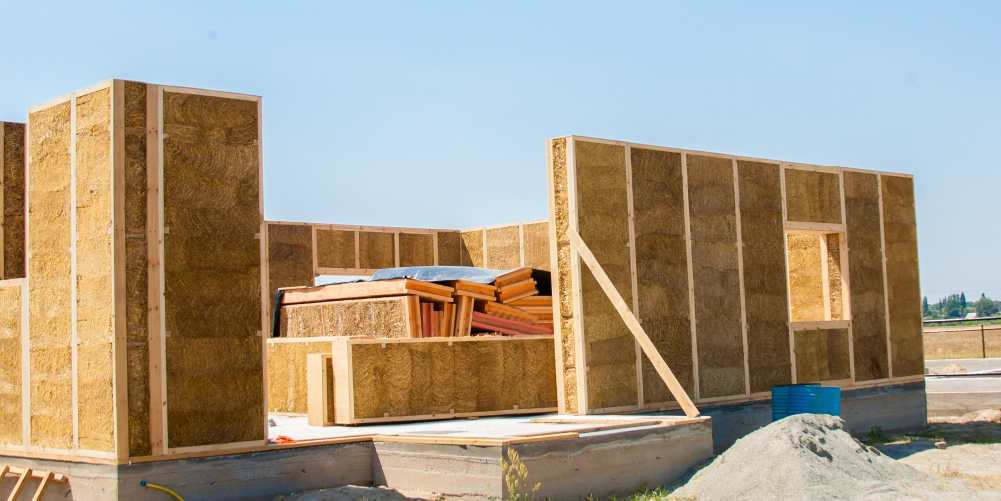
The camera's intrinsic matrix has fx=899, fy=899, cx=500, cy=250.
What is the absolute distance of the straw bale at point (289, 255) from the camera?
1599 centimetres

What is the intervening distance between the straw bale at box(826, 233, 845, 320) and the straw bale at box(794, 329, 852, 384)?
356mm

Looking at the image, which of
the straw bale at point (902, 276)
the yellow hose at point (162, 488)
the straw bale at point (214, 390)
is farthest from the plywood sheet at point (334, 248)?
the straw bale at point (902, 276)

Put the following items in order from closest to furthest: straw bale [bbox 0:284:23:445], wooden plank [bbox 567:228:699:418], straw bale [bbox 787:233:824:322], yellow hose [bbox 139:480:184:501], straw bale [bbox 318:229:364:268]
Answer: yellow hose [bbox 139:480:184:501]
straw bale [bbox 0:284:23:445]
wooden plank [bbox 567:228:699:418]
straw bale [bbox 787:233:824:322]
straw bale [bbox 318:229:364:268]

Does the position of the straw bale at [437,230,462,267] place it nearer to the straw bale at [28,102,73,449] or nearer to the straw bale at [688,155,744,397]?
the straw bale at [688,155,744,397]

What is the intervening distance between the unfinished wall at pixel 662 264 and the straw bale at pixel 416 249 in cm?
687

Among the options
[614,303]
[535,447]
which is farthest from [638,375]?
[535,447]

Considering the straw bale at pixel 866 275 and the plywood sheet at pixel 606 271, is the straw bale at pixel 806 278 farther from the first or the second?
the plywood sheet at pixel 606 271

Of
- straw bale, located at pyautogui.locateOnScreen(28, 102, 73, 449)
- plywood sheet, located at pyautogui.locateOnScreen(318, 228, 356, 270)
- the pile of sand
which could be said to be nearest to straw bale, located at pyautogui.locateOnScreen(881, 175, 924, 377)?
the pile of sand

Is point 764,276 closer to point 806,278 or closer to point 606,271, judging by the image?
point 806,278

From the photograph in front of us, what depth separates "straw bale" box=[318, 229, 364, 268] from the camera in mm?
16578

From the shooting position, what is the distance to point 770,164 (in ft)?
43.9

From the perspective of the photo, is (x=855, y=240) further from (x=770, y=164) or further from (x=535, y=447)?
(x=535, y=447)

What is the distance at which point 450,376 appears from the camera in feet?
36.6

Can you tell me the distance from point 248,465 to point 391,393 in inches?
111
